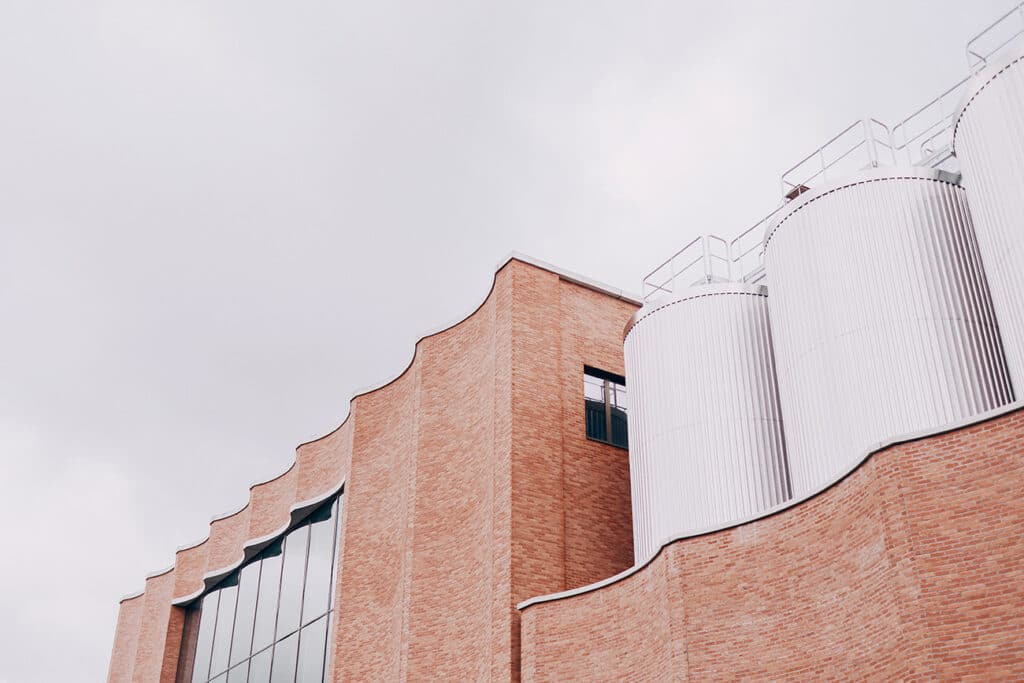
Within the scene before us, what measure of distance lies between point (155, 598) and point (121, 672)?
315cm

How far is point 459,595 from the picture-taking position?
23.0m

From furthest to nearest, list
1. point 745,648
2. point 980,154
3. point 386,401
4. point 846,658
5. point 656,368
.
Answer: point 386,401 < point 656,368 < point 980,154 < point 745,648 < point 846,658

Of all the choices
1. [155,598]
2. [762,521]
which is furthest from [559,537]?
[155,598]

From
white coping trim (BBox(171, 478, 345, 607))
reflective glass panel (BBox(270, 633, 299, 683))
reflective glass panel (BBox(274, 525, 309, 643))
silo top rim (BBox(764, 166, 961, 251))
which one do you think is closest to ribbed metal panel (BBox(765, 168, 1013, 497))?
silo top rim (BBox(764, 166, 961, 251))

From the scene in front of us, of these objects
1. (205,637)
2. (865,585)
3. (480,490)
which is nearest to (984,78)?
(865,585)

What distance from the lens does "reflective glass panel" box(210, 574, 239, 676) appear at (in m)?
33.7

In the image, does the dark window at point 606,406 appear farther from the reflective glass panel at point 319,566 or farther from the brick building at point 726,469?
the reflective glass panel at point 319,566

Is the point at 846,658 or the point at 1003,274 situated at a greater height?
the point at 1003,274

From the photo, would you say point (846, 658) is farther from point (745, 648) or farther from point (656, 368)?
point (656, 368)

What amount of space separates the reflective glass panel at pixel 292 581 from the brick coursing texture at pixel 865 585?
13459 mm

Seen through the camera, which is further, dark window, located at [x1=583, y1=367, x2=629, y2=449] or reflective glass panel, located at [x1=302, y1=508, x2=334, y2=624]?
reflective glass panel, located at [x1=302, y1=508, x2=334, y2=624]

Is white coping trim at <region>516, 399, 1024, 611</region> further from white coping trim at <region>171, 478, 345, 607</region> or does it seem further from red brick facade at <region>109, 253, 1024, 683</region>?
white coping trim at <region>171, 478, 345, 607</region>

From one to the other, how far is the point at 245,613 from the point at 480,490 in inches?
500

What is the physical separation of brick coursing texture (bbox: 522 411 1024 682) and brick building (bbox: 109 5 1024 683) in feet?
0.11
